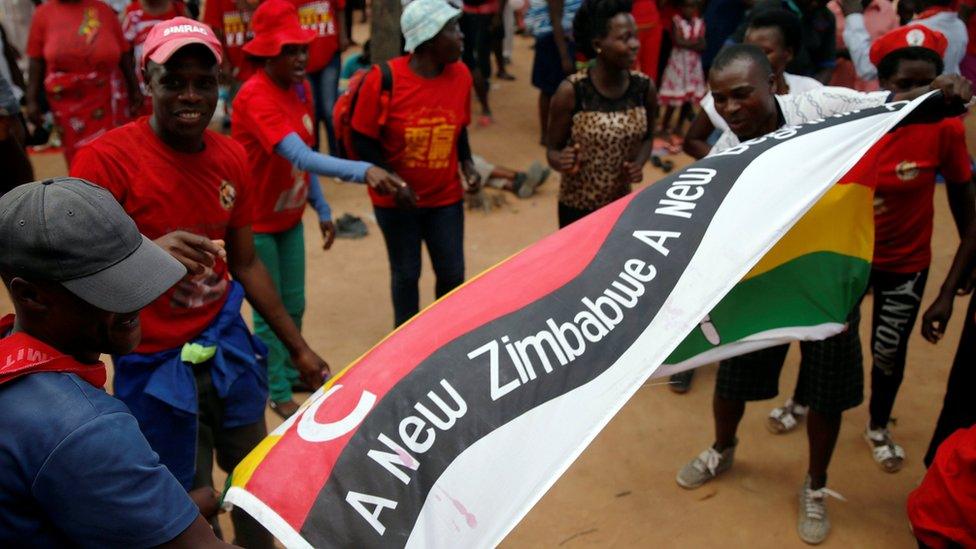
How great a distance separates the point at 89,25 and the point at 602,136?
4.14 m

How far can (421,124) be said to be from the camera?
4.50 meters

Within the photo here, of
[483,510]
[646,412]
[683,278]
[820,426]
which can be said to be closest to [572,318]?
[683,278]

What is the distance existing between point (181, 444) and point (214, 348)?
334 mm

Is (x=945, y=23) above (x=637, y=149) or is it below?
above

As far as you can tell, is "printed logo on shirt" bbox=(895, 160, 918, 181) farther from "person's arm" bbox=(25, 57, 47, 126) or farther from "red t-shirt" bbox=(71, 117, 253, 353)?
"person's arm" bbox=(25, 57, 47, 126)

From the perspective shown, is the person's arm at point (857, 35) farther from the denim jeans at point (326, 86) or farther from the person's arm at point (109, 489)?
the person's arm at point (109, 489)

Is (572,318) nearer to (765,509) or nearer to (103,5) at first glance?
(765,509)

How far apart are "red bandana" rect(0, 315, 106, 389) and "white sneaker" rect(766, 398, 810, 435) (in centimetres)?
360

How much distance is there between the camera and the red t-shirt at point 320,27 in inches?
291

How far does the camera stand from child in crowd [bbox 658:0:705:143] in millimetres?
8711

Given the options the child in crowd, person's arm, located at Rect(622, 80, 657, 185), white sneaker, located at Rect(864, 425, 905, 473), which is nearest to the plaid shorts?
white sneaker, located at Rect(864, 425, 905, 473)

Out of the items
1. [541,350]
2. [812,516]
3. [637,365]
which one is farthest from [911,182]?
[541,350]

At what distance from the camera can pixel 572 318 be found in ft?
8.31

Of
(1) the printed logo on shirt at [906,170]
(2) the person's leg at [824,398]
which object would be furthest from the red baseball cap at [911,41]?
(2) the person's leg at [824,398]
